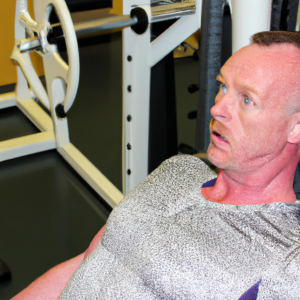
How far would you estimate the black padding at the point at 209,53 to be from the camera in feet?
2.93

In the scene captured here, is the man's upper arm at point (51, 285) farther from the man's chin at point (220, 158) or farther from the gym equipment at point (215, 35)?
the gym equipment at point (215, 35)

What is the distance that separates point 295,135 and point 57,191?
1.37 metres

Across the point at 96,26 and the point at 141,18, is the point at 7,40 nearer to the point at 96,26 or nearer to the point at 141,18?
the point at 96,26

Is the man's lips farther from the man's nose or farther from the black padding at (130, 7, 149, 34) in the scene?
the black padding at (130, 7, 149, 34)

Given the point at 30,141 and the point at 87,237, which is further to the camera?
the point at 30,141

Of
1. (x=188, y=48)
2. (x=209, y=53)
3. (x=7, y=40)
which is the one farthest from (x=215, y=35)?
(x=188, y=48)

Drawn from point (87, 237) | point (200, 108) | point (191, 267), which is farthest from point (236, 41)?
point (87, 237)

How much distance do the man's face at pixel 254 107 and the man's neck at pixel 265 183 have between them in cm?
2

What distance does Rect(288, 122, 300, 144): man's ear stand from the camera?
21.7 inches

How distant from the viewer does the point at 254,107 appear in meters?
0.54

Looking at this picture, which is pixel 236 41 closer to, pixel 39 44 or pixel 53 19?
pixel 39 44

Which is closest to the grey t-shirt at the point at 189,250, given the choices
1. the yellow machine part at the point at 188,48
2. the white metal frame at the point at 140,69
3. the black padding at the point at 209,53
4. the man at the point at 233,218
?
the man at the point at 233,218

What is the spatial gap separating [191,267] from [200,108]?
50 cm

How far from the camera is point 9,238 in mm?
1509
